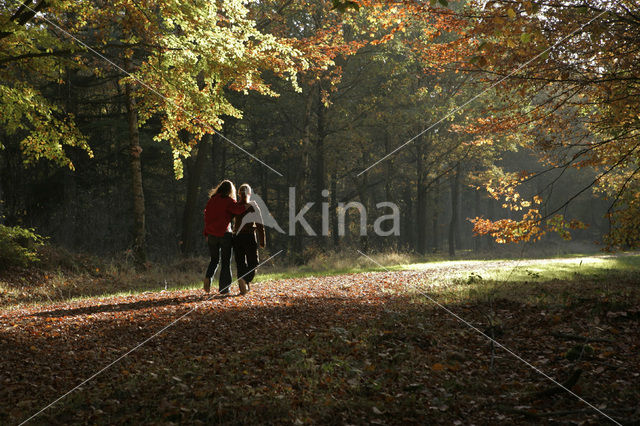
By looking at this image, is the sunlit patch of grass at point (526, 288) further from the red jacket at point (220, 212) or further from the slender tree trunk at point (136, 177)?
the slender tree trunk at point (136, 177)

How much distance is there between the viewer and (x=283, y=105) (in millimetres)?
26891

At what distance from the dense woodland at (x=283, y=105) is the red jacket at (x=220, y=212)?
363 cm

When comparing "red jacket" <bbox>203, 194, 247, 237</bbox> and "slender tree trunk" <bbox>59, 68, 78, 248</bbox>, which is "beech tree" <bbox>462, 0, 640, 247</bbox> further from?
"slender tree trunk" <bbox>59, 68, 78, 248</bbox>

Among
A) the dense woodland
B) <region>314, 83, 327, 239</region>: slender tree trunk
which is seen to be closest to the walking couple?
the dense woodland

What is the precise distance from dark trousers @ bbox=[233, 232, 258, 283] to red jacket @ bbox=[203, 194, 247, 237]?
19.0 inches

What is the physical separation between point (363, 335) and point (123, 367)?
120 inches

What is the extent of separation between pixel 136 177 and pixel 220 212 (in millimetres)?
6234

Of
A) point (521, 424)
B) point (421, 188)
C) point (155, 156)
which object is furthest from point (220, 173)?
point (521, 424)

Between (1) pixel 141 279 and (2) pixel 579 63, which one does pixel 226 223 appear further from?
(2) pixel 579 63

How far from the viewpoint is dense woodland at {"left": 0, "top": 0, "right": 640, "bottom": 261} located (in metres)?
8.73

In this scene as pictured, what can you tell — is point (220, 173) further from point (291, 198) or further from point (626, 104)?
point (626, 104)

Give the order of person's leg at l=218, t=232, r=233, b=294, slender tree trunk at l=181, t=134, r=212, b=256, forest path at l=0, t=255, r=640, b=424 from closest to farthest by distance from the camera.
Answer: forest path at l=0, t=255, r=640, b=424 → person's leg at l=218, t=232, r=233, b=294 → slender tree trunk at l=181, t=134, r=212, b=256

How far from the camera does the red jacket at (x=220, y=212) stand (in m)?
9.52

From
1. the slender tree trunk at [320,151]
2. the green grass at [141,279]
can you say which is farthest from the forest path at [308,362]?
the slender tree trunk at [320,151]
